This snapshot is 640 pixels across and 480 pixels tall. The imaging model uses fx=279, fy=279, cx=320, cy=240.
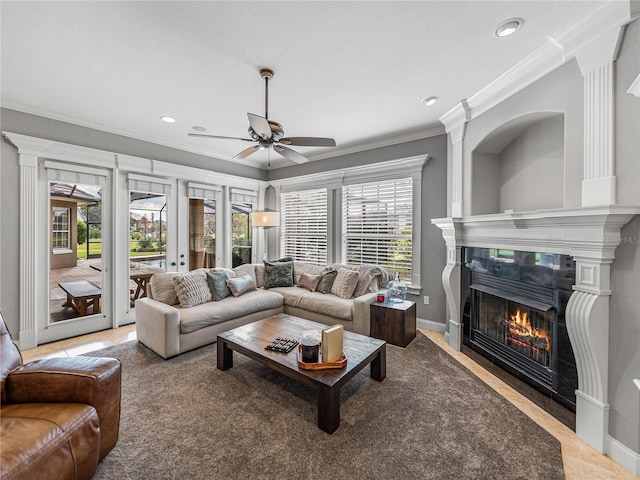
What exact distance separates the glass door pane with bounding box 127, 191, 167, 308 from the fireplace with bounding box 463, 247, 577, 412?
14.8ft

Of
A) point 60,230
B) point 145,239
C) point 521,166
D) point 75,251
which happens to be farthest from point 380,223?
point 60,230

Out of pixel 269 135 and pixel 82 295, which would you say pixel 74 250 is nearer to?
pixel 82 295

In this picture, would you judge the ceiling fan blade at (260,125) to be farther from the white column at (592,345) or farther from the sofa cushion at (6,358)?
the white column at (592,345)

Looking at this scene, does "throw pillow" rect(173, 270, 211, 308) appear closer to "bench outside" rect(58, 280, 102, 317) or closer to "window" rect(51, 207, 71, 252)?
"bench outside" rect(58, 280, 102, 317)

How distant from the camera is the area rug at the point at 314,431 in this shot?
1.68m

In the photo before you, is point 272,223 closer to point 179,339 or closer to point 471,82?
point 179,339

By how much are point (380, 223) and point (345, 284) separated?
1.23m

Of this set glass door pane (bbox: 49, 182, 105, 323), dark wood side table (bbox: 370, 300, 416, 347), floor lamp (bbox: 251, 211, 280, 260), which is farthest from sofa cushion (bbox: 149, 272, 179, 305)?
dark wood side table (bbox: 370, 300, 416, 347)

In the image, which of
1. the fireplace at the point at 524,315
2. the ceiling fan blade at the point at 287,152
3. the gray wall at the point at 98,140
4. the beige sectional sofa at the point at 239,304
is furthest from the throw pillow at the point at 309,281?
the gray wall at the point at 98,140

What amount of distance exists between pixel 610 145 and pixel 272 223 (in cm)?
400

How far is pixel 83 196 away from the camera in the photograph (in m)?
3.83

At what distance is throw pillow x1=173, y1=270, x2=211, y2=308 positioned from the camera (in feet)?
11.4

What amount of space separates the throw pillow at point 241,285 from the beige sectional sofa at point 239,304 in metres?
0.02

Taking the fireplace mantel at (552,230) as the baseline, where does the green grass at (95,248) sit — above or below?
below
